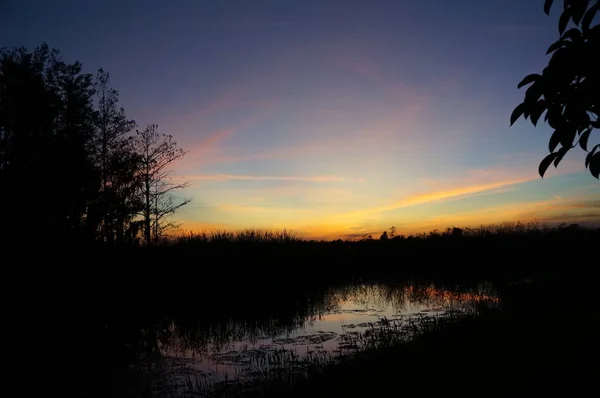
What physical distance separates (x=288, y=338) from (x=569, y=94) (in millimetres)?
13889

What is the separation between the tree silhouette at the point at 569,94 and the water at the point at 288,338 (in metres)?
9.23

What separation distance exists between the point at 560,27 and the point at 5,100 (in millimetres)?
24689

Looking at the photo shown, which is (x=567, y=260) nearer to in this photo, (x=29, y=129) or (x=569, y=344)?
(x=569, y=344)

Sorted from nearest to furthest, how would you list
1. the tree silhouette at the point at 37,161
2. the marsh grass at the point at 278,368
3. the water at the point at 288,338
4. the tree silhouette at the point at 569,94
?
the tree silhouette at the point at 569,94
the marsh grass at the point at 278,368
the water at the point at 288,338
the tree silhouette at the point at 37,161

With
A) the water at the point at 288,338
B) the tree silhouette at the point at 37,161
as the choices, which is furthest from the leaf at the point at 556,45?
the tree silhouette at the point at 37,161

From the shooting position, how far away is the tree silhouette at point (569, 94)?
222 cm

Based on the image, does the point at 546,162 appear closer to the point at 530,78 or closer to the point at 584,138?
the point at 584,138

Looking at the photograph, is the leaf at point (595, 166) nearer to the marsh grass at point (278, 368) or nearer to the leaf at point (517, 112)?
the leaf at point (517, 112)

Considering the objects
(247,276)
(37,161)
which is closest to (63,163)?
(37,161)

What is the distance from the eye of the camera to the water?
10922mm

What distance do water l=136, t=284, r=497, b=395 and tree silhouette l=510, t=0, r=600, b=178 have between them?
9227mm

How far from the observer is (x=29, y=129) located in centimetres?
2194

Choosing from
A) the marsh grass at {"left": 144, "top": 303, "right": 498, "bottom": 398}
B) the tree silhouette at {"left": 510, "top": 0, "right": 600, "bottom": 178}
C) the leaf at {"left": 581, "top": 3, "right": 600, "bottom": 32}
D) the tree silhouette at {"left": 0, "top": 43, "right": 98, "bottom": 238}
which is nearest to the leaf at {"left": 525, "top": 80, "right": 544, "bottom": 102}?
the tree silhouette at {"left": 510, "top": 0, "right": 600, "bottom": 178}

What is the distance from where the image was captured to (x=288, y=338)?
48.9ft
